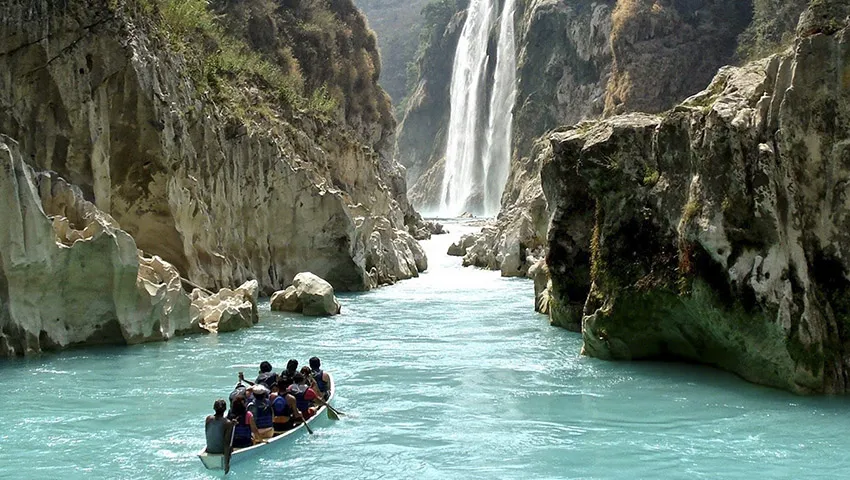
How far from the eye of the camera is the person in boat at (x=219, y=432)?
969cm

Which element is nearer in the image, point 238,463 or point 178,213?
point 238,463

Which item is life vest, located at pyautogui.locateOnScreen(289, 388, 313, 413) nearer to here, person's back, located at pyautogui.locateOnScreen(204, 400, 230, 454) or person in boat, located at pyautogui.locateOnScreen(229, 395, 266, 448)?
person in boat, located at pyautogui.locateOnScreen(229, 395, 266, 448)

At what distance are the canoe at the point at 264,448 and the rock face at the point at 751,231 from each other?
652 cm

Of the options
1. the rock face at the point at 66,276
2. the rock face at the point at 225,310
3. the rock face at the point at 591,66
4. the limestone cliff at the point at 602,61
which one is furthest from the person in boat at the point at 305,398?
the limestone cliff at the point at 602,61

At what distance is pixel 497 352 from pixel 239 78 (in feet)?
71.0

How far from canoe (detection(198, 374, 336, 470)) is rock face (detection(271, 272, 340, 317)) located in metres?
12.3

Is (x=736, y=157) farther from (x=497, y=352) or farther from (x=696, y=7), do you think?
(x=696, y=7)

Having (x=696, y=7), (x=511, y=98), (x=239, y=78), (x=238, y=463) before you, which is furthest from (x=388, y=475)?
(x=511, y=98)

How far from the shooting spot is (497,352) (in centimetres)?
1780

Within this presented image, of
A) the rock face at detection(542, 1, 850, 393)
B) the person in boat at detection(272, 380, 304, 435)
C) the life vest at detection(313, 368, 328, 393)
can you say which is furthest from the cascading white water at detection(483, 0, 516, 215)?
the person in boat at detection(272, 380, 304, 435)

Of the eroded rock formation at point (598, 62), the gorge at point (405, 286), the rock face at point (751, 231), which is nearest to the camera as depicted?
the gorge at point (405, 286)

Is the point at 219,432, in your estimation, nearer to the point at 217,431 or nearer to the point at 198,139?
the point at 217,431

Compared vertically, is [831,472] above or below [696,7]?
below

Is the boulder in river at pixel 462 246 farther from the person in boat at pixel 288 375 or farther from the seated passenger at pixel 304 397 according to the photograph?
the seated passenger at pixel 304 397
